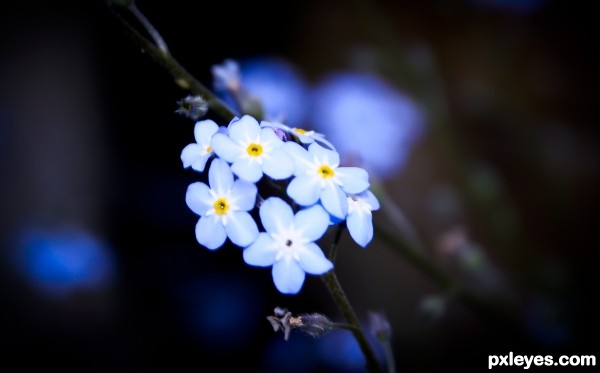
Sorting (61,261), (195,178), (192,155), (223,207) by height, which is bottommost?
(223,207)

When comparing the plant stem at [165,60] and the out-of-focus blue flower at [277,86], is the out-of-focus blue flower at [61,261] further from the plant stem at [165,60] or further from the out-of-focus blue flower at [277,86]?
the plant stem at [165,60]

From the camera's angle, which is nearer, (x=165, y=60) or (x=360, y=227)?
(x=360, y=227)

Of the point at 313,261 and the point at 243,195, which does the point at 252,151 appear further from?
the point at 313,261

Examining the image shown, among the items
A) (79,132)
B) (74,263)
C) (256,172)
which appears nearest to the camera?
(256,172)

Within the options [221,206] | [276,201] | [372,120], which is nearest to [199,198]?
[221,206]

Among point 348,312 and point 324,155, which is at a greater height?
point 324,155

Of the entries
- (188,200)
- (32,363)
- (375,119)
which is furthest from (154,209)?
(188,200)

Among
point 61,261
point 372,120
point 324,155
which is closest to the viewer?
point 324,155

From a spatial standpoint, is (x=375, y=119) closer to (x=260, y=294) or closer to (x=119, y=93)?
(x=260, y=294)
